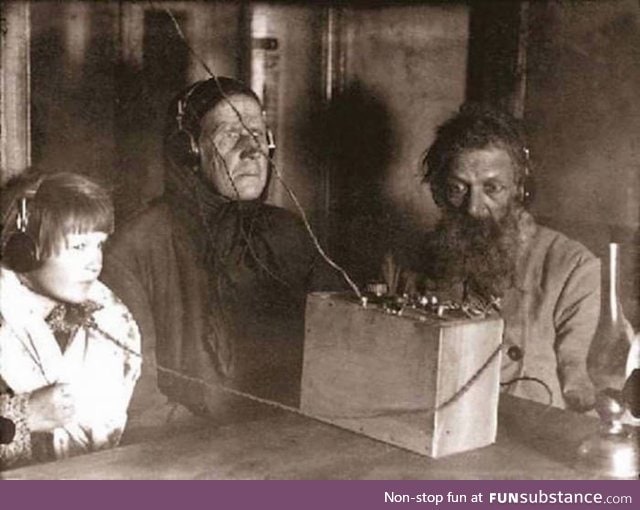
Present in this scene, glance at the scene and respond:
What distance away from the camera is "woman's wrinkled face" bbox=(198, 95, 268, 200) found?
1.94m

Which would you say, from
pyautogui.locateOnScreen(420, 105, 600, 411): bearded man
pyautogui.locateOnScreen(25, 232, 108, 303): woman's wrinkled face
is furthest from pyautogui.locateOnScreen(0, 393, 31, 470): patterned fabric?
pyautogui.locateOnScreen(420, 105, 600, 411): bearded man

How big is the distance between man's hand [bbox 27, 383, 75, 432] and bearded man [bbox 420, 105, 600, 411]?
94cm

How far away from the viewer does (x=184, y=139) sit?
1.97 metres

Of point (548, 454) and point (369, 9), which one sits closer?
point (548, 454)

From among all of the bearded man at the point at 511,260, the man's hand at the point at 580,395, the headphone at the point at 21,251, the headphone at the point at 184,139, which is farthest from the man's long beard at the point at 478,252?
the headphone at the point at 21,251

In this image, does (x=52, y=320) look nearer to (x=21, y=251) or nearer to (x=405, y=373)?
(x=21, y=251)

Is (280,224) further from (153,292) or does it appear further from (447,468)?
(447,468)

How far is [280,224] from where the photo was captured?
2.08m

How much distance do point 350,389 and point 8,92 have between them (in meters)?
0.82

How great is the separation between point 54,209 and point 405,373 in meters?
0.62

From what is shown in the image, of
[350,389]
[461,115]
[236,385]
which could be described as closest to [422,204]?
[461,115]

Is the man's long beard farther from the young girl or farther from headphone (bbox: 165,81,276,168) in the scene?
the young girl

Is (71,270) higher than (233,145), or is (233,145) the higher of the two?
(233,145)

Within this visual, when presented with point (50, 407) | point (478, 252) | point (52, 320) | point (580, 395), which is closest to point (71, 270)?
point (52, 320)
